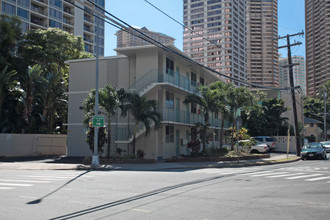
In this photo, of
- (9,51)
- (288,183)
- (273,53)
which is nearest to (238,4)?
(273,53)

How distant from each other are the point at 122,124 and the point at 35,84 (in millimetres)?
9983

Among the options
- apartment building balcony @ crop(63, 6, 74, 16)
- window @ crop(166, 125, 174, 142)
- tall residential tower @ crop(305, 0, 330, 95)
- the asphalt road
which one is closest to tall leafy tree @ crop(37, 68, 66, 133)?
window @ crop(166, 125, 174, 142)

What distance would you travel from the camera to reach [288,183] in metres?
12.1

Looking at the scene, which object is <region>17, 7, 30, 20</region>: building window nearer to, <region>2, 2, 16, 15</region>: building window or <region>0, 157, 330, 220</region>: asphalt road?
<region>2, 2, 16, 15</region>: building window

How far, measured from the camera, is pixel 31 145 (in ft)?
95.8

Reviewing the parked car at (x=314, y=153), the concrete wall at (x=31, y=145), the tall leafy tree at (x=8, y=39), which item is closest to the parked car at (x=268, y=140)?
the parked car at (x=314, y=153)

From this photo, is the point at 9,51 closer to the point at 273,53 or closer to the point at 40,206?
the point at 40,206

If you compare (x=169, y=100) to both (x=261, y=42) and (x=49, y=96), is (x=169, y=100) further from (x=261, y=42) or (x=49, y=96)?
(x=261, y=42)

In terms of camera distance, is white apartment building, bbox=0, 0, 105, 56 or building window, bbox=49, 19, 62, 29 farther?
building window, bbox=49, 19, 62, 29

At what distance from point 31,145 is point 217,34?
97607 mm

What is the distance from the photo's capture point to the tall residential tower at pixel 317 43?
13112 cm

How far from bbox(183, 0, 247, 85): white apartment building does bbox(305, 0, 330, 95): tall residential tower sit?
3581 centimetres

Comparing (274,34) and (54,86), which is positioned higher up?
(274,34)

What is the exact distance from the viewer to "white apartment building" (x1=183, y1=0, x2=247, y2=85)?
115 meters
